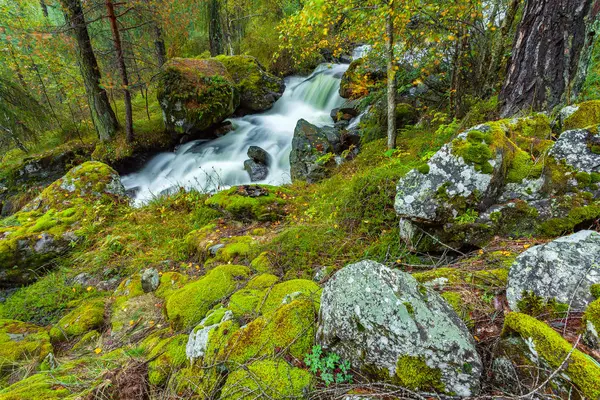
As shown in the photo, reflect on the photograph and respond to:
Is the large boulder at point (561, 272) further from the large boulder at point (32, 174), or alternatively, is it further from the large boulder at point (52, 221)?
the large boulder at point (32, 174)

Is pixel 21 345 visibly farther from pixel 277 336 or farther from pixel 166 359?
pixel 277 336

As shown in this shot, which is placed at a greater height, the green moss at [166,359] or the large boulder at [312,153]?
the green moss at [166,359]

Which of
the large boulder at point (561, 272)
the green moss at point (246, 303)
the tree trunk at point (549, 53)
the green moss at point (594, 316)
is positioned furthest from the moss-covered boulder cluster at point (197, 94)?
the green moss at point (594, 316)

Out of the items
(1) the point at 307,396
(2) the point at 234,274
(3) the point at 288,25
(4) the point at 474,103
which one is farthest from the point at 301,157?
(1) the point at 307,396

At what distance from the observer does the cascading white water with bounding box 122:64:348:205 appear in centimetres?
907

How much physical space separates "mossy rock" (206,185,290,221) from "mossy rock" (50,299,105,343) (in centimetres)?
252

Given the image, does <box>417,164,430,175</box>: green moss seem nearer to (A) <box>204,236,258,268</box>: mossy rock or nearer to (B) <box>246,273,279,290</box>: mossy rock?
(B) <box>246,273,279,290</box>: mossy rock

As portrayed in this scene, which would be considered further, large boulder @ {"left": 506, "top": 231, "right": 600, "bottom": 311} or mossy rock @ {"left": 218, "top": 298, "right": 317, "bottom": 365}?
mossy rock @ {"left": 218, "top": 298, "right": 317, "bottom": 365}

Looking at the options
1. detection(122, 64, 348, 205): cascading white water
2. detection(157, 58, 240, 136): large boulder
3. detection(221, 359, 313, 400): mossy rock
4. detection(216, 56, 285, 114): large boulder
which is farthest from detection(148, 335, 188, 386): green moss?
detection(216, 56, 285, 114): large boulder

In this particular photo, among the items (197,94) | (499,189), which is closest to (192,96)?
(197,94)

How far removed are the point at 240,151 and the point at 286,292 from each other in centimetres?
846

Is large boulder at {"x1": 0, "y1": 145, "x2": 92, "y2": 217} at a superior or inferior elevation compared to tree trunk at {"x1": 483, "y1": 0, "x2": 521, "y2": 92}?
inferior

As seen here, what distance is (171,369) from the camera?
1878 mm

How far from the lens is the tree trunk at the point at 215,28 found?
49.3 ft
